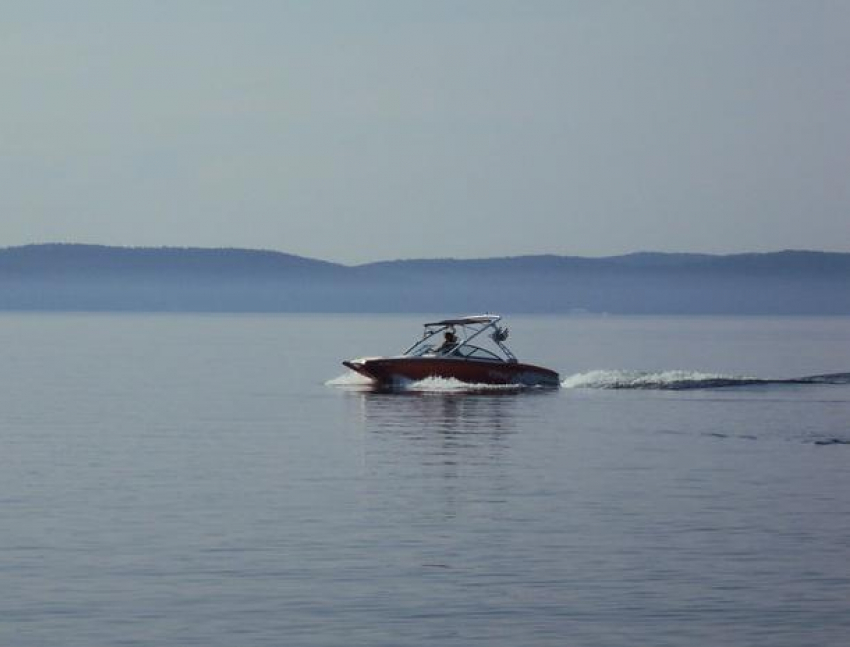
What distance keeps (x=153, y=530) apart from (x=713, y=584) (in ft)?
36.3

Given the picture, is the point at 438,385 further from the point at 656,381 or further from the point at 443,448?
the point at 443,448

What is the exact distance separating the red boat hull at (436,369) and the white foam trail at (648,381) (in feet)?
27.7

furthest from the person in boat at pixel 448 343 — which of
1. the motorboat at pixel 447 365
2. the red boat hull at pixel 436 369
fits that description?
the red boat hull at pixel 436 369

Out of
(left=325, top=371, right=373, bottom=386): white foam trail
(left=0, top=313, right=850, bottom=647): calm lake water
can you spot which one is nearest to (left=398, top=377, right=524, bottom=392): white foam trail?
(left=0, top=313, right=850, bottom=647): calm lake water

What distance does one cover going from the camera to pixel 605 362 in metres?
144

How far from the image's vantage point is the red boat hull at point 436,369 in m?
83.2

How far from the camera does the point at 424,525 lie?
37531mm

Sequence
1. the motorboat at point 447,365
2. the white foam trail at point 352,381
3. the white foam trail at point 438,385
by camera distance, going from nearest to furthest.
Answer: the motorboat at point 447,365
the white foam trail at point 438,385
the white foam trail at point 352,381

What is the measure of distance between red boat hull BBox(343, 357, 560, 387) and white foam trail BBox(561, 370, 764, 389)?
27.7 feet

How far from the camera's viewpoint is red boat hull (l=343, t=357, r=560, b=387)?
8325cm

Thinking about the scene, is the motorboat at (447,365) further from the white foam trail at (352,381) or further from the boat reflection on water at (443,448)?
the white foam trail at (352,381)

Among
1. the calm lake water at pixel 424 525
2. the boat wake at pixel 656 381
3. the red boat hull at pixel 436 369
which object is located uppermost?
the red boat hull at pixel 436 369

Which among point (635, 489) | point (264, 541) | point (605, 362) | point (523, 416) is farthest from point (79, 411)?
point (605, 362)

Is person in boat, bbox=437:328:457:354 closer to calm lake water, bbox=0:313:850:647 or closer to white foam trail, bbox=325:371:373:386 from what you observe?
calm lake water, bbox=0:313:850:647
